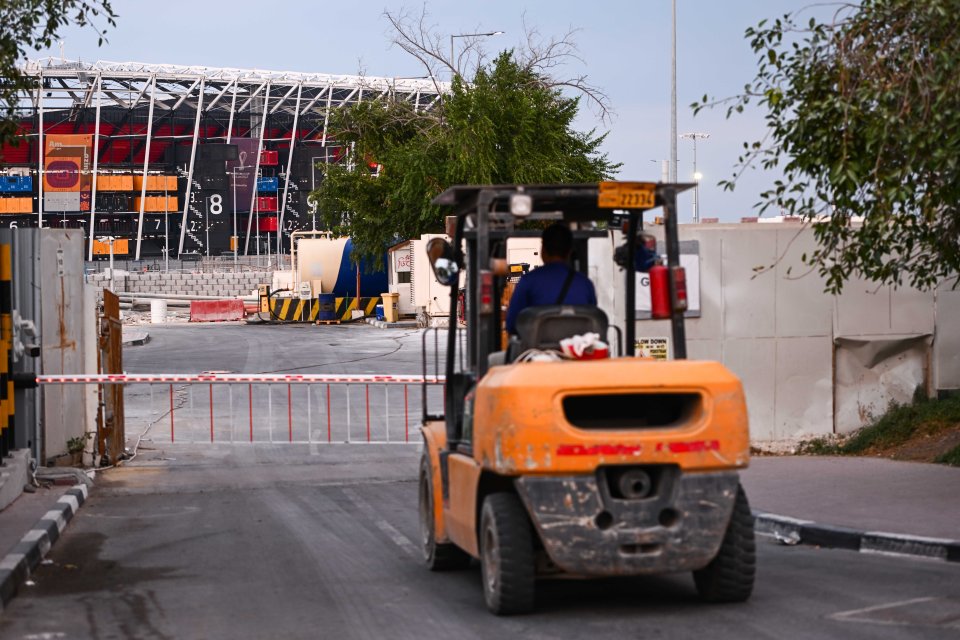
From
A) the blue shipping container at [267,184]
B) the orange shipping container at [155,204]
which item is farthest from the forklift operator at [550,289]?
the blue shipping container at [267,184]

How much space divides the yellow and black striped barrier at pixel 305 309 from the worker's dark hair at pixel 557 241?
44550 millimetres

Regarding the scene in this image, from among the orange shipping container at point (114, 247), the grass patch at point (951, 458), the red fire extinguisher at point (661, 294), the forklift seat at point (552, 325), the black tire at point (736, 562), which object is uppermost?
the orange shipping container at point (114, 247)

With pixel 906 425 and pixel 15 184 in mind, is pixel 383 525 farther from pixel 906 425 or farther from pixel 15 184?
pixel 15 184

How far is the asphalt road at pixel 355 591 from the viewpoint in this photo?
716 cm

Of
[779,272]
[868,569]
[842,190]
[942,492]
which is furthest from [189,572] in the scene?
[779,272]

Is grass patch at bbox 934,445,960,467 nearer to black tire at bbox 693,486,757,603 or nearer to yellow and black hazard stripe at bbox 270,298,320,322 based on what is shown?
Result: black tire at bbox 693,486,757,603

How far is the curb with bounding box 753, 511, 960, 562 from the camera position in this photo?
9.26 meters

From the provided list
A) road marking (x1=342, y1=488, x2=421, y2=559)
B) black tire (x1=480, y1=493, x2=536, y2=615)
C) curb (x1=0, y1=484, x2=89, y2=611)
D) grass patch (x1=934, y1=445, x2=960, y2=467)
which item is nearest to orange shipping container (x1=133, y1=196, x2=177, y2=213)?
road marking (x1=342, y1=488, x2=421, y2=559)

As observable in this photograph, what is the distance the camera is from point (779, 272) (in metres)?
16.0

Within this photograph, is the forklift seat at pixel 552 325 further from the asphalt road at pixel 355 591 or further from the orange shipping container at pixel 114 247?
the orange shipping container at pixel 114 247

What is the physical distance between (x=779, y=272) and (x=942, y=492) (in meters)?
4.81

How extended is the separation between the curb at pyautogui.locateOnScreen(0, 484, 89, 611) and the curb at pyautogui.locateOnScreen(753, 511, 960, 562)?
18.4 ft

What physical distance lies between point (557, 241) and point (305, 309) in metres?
46.2

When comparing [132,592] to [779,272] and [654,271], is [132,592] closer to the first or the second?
[654,271]
